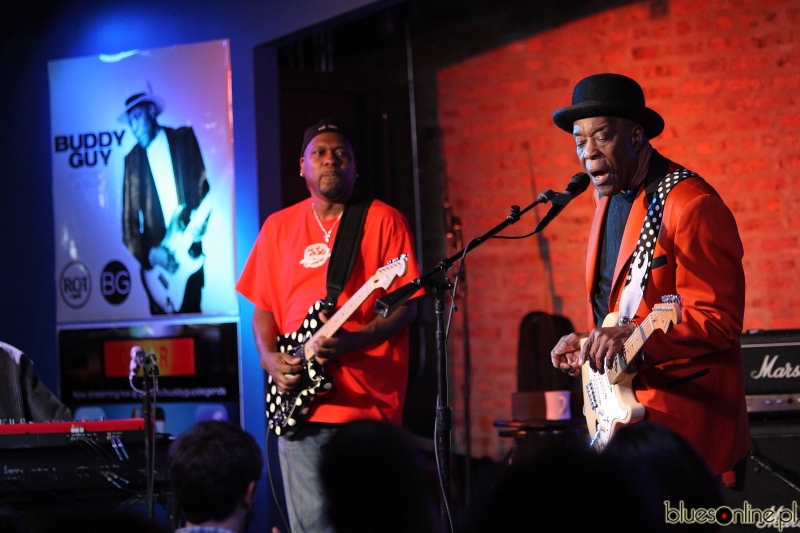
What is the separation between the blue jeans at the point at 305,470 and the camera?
14.5 ft

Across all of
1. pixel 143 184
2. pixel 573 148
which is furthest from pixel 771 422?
pixel 143 184

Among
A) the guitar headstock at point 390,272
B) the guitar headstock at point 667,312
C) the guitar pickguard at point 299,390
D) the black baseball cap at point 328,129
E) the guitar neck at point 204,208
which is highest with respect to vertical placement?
the black baseball cap at point 328,129

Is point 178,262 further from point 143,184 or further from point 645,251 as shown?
point 645,251

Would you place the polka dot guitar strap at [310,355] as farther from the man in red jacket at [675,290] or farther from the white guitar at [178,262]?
the white guitar at [178,262]

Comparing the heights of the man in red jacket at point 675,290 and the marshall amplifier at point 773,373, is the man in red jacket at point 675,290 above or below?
above

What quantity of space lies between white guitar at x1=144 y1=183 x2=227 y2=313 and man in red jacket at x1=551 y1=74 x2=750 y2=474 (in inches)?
124

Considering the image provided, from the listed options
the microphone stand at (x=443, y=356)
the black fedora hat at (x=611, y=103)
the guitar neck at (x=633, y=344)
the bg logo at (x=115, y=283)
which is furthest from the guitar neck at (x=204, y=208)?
the guitar neck at (x=633, y=344)

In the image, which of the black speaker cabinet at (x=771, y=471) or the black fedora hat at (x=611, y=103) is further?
the black speaker cabinet at (x=771, y=471)

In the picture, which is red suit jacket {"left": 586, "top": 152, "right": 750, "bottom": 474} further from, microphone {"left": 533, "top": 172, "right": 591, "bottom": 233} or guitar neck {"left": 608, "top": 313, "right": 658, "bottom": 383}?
microphone {"left": 533, "top": 172, "right": 591, "bottom": 233}

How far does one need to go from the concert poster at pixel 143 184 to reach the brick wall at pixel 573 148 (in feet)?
5.72

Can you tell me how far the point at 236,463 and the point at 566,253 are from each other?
434 cm

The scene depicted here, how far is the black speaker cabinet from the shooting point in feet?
15.6

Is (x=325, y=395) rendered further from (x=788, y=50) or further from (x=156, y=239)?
(x=788, y=50)

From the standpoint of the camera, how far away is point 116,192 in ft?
20.9
